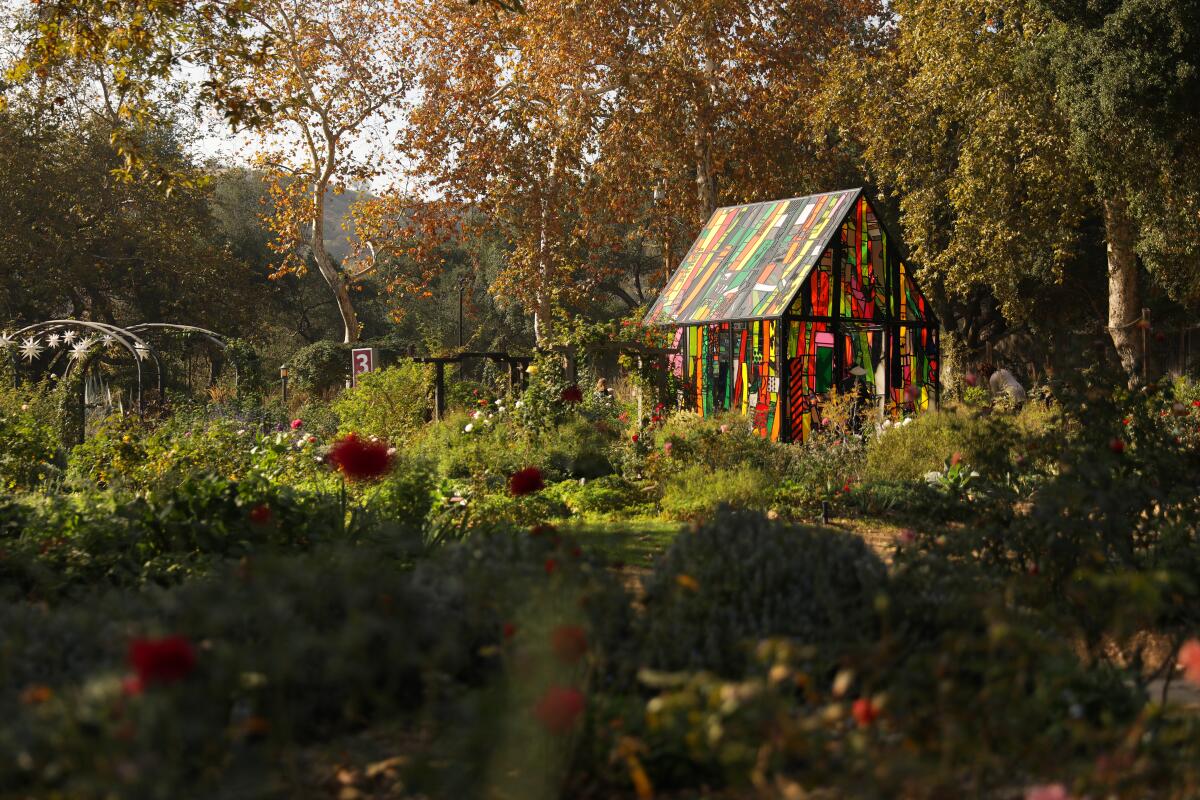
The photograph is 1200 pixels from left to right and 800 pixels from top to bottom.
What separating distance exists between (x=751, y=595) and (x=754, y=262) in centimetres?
1165

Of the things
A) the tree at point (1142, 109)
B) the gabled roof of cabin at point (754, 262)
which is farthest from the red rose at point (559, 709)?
the tree at point (1142, 109)

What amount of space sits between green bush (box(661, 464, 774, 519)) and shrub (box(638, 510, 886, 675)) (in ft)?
14.2

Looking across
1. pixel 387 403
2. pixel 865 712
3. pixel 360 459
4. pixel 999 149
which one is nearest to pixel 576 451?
pixel 387 403

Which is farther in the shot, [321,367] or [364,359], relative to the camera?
[321,367]

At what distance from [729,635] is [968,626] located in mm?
876

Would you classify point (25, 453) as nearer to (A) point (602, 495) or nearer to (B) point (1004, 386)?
(A) point (602, 495)

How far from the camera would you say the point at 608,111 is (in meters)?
25.7

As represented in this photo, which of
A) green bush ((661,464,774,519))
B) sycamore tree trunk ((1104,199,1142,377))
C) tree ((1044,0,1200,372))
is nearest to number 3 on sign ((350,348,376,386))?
green bush ((661,464,774,519))

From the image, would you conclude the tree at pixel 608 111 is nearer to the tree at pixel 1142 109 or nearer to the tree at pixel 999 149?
the tree at pixel 999 149

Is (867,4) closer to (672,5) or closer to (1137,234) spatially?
(672,5)

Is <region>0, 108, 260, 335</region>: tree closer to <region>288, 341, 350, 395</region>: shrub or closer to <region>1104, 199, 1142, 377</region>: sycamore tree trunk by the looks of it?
<region>288, 341, 350, 395</region>: shrub

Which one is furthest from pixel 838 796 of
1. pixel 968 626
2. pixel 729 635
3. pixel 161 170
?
pixel 161 170

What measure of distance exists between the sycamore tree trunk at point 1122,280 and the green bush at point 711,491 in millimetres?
13907

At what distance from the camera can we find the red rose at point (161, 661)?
6.37ft
